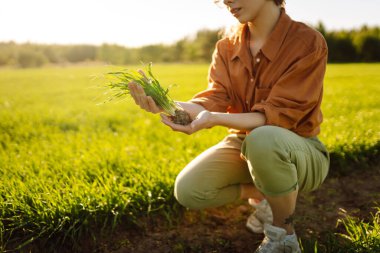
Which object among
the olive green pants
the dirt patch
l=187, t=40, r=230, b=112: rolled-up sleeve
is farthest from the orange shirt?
the dirt patch

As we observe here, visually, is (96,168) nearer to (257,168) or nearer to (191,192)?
(191,192)

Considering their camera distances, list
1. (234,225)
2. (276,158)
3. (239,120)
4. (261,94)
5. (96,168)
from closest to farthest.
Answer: (276,158) → (239,120) → (261,94) → (234,225) → (96,168)

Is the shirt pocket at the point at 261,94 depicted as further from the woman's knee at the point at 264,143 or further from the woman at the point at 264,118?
the woman's knee at the point at 264,143

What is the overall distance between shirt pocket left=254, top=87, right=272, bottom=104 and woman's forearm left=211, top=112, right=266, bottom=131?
0.61ft

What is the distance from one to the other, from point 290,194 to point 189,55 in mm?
65425

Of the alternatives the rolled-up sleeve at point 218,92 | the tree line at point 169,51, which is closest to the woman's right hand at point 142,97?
the rolled-up sleeve at point 218,92

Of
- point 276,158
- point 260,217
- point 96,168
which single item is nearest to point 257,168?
point 276,158

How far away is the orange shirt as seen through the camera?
7.13 feet

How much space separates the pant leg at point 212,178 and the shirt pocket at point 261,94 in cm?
35

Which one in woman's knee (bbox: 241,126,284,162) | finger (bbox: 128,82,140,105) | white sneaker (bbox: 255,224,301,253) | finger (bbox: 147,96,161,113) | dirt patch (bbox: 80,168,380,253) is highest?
finger (bbox: 128,82,140,105)

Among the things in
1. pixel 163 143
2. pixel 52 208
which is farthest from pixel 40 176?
pixel 163 143

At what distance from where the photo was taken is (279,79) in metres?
2.21

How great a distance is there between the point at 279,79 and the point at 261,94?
0.55 feet

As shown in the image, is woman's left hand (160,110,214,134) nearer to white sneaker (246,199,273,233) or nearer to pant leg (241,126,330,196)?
pant leg (241,126,330,196)
